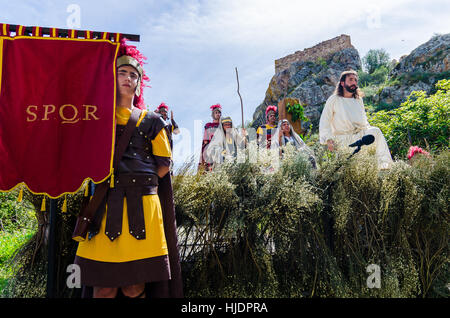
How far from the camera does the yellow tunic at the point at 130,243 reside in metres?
2.01

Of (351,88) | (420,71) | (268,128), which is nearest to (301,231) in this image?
(351,88)

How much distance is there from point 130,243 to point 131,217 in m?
0.16

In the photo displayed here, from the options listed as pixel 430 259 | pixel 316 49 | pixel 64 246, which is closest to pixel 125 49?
pixel 64 246

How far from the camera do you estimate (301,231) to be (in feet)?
8.68

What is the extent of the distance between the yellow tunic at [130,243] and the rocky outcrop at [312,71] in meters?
39.9

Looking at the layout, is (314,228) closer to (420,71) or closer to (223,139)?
(223,139)

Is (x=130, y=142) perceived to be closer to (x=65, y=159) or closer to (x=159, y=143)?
(x=159, y=143)

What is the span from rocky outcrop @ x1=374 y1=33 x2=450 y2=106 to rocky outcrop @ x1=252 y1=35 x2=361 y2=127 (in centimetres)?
995

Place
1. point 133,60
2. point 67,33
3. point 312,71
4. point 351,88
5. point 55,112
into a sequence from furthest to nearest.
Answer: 1. point 312,71
2. point 351,88
3. point 133,60
4. point 67,33
5. point 55,112

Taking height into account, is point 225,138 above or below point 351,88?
below

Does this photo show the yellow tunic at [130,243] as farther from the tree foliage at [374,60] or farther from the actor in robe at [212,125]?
the tree foliage at [374,60]

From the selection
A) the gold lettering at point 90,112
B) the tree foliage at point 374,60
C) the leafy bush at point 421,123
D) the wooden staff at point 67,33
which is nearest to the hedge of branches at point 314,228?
the gold lettering at point 90,112

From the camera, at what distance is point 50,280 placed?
6.94ft
